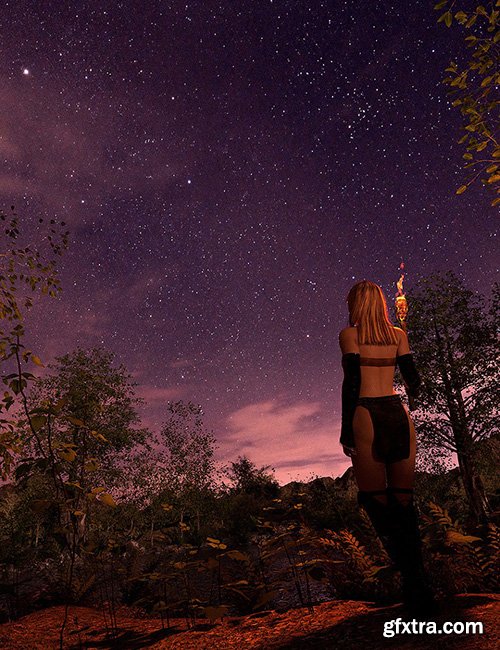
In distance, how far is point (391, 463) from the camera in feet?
13.4

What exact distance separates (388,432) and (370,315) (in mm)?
1123

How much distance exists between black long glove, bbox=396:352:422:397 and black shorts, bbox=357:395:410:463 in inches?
19.1

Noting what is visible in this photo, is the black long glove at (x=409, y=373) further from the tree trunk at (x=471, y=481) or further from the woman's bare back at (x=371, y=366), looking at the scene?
the tree trunk at (x=471, y=481)

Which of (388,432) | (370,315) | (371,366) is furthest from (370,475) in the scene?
(370,315)

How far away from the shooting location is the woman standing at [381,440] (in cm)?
384

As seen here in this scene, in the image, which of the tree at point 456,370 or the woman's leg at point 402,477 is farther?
the tree at point 456,370

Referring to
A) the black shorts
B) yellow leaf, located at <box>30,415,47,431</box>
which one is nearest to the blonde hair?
the black shorts

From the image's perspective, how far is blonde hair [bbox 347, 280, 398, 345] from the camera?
14.2ft

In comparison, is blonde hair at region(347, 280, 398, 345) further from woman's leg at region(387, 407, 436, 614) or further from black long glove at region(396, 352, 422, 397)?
woman's leg at region(387, 407, 436, 614)

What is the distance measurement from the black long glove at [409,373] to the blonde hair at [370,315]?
0.68 feet


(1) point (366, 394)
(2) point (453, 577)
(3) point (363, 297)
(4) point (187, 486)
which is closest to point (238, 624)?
(2) point (453, 577)

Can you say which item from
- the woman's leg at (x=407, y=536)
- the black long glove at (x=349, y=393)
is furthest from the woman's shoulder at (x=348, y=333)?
the woman's leg at (x=407, y=536)

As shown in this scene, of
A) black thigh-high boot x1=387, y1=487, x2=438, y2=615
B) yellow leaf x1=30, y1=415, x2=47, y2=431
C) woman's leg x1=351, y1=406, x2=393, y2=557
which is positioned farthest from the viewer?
woman's leg x1=351, y1=406, x2=393, y2=557

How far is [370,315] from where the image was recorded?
14.4 feet
